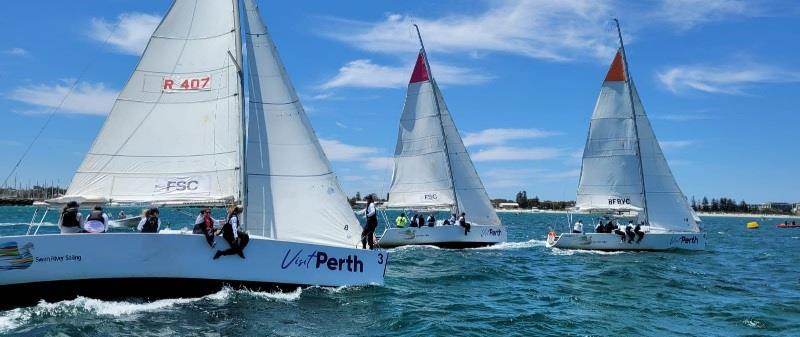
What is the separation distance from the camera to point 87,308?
12.8m

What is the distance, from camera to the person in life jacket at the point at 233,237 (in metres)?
14.2

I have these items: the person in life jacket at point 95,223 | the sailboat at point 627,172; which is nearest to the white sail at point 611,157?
the sailboat at point 627,172

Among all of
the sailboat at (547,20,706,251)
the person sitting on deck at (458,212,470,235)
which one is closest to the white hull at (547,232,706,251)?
the sailboat at (547,20,706,251)

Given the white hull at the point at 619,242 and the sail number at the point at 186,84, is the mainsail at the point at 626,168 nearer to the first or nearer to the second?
the white hull at the point at 619,242

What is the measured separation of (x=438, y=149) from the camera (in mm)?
34812

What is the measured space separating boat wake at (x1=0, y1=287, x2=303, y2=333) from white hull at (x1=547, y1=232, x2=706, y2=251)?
21.3m

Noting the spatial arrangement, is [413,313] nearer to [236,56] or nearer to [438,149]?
[236,56]

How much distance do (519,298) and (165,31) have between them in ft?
35.2

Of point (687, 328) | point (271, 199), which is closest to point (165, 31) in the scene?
point (271, 199)

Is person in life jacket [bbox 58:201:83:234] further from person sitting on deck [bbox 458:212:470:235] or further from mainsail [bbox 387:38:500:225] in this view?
mainsail [bbox 387:38:500:225]

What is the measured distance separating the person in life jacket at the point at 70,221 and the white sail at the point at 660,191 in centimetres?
2720

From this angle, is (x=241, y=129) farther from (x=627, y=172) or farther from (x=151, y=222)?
(x=627, y=172)

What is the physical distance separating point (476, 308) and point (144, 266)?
284 inches

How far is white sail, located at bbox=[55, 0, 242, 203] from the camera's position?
14.9 meters
